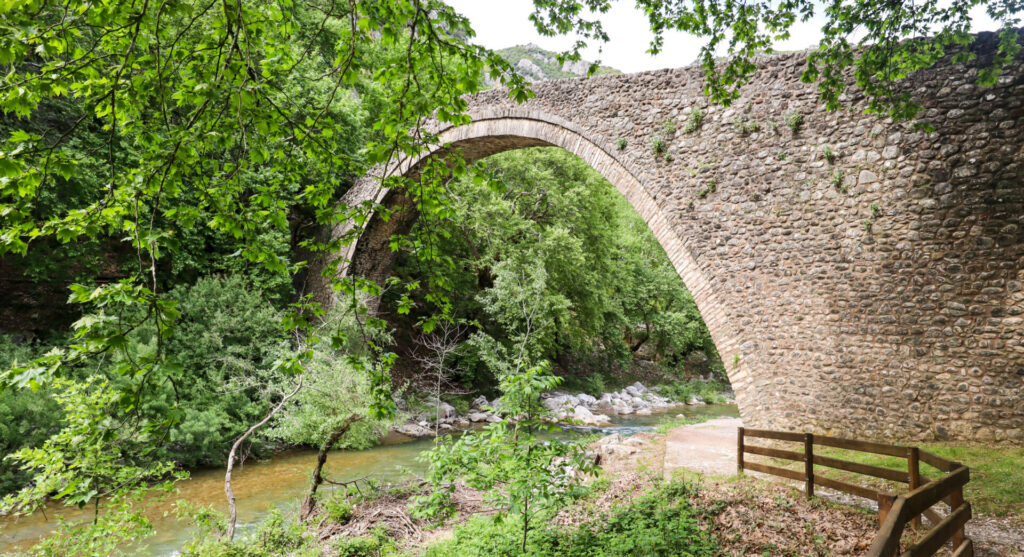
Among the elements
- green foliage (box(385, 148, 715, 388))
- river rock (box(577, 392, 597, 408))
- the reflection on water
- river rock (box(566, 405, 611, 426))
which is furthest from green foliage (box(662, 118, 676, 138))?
river rock (box(577, 392, 597, 408))

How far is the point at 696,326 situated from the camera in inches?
693

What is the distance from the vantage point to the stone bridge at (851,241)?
4480mm

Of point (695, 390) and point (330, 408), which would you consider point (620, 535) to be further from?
point (695, 390)

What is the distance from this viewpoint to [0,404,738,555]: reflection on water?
4.96 m

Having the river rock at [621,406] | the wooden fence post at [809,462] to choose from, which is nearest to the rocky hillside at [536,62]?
the river rock at [621,406]

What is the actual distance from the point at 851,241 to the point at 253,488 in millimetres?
8011

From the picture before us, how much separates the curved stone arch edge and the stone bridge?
0.09 ft

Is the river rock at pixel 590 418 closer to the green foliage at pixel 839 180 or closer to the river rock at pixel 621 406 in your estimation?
the river rock at pixel 621 406

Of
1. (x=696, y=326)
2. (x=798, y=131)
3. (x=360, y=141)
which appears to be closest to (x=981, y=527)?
(x=798, y=131)

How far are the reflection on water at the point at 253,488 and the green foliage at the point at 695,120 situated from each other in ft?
18.7

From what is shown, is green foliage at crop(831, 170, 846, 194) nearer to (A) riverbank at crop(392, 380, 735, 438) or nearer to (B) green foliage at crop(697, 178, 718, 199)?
(B) green foliage at crop(697, 178, 718, 199)

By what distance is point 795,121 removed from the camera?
218 inches

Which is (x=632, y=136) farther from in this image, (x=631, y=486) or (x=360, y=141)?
(x=360, y=141)

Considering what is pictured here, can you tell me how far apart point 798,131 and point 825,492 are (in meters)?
3.85
